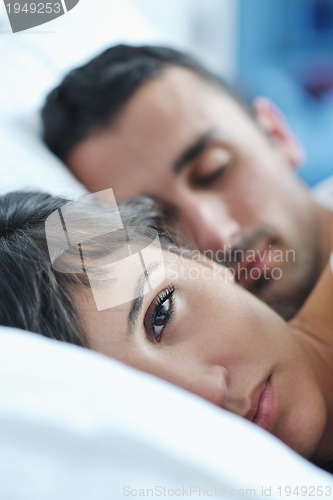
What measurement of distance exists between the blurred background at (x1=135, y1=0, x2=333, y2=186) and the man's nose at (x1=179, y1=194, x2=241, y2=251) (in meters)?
0.82

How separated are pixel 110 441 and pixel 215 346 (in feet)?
0.57

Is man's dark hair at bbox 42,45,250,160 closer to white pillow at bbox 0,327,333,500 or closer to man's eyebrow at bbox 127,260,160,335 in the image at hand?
man's eyebrow at bbox 127,260,160,335

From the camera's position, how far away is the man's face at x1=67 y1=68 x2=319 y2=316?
880mm

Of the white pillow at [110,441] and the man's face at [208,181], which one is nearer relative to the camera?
the white pillow at [110,441]

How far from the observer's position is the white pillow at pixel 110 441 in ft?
1.28

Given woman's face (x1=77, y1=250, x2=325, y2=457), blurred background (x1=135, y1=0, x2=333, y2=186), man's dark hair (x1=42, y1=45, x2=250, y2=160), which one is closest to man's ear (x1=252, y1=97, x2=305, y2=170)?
man's dark hair (x1=42, y1=45, x2=250, y2=160)

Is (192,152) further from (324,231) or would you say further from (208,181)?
(324,231)

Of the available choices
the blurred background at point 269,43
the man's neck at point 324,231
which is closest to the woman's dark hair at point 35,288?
the man's neck at point 324,231

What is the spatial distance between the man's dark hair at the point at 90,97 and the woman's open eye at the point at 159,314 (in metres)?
0.45

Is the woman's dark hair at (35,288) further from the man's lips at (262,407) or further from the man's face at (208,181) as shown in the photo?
the man's face at (208,181)

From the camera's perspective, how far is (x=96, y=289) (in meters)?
0.52

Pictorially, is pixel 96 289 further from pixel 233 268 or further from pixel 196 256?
pixel 233 268

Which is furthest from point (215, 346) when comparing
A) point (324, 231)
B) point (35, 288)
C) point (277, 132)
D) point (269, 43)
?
point (269, 43)

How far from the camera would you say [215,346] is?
0.55 metres
